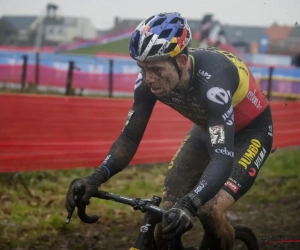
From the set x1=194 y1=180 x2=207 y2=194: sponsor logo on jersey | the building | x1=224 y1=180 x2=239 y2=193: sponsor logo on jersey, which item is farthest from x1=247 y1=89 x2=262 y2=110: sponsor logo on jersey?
the building

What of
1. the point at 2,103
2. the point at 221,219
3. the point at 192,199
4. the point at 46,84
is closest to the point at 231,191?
the point at 221,219

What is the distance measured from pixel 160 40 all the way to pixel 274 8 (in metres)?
5.16

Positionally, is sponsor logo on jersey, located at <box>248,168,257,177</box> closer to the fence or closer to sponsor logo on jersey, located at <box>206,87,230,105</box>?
sponsor logo on jersey, located at <box>206,87,230,105</box>

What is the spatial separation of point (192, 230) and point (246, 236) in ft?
6.86

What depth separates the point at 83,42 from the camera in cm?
2738

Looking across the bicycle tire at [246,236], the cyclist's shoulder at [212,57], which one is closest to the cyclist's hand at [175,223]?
the cyclist's shoulder at [212,57]

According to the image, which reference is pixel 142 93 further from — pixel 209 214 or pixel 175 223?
pixel 175 223

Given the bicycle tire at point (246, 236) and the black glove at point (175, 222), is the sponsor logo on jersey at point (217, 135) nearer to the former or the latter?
the black glove at point (175, 222)

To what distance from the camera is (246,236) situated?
15.5ft

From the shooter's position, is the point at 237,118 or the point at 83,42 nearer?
the point at 237,118

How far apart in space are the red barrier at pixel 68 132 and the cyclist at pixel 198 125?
10.0ft

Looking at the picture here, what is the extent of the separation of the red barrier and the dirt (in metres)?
1.10

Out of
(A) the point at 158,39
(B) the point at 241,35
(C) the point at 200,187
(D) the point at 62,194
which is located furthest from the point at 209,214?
(B) the point at 241,35

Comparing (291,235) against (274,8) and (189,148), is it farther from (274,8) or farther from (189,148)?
(274,8)
